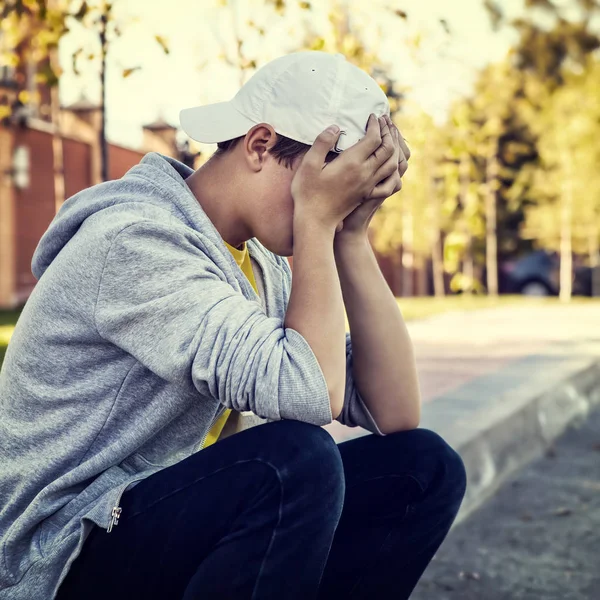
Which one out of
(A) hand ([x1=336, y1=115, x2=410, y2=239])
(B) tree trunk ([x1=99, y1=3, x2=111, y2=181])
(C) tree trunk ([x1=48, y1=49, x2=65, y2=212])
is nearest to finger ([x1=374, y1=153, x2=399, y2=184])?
(A) hand ([x1=336, y1=115, x2=410, y2=239])

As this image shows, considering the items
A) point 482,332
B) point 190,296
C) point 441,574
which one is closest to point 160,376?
point 190,296

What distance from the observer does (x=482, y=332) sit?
1166 cm

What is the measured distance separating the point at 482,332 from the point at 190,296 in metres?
10.2

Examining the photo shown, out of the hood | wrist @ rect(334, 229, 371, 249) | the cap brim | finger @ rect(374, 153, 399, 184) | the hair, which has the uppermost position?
the cap brim

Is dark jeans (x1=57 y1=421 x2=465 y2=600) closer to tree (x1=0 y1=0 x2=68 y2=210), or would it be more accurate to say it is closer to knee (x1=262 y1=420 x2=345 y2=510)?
knee (x1=262 y1=420 x2=345 y2=510)

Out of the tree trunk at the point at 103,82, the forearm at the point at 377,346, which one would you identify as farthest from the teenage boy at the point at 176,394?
the tree trunk at the point at 103,82

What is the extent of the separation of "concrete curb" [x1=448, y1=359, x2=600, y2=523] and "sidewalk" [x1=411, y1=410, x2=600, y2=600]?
84 mm

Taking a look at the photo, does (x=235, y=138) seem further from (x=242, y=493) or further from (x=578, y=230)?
(x=578, y=230)

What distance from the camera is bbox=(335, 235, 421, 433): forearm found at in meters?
2.35

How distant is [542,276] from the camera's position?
84.8 ft

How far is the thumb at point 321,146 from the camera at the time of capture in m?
1.99

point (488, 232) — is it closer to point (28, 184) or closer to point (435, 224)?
point (435, 224)

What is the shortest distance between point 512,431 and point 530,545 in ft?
4.47

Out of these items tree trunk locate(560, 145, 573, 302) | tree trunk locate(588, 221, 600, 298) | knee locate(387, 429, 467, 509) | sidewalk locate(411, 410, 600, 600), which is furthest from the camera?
tree trunk locate(588, 221, 600, 298)
